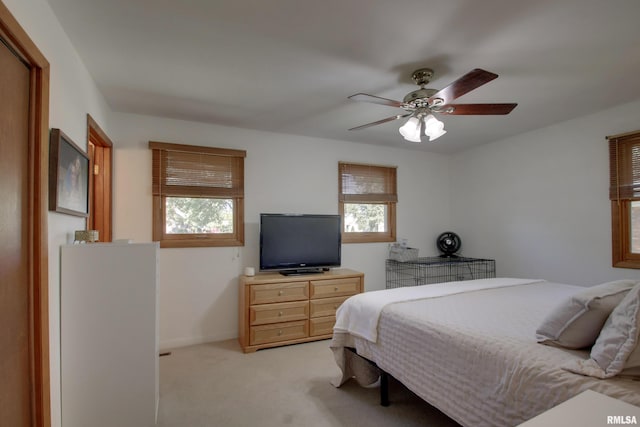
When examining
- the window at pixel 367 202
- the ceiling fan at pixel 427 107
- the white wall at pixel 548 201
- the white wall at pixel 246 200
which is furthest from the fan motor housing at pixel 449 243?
the ceiling fan at pixel 427 107

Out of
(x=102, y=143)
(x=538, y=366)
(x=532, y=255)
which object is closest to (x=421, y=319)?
(x=538, y=366)

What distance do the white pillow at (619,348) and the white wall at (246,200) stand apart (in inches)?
120

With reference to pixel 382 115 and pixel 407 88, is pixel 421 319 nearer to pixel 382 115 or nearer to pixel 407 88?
pixel 407 88

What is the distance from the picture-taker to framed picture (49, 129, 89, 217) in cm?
166

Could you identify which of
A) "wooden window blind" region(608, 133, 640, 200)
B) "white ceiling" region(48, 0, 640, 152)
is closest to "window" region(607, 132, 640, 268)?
"wooden window blind" region(608, 133, 640, 200)

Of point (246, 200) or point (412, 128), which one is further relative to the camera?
point (246, 200)

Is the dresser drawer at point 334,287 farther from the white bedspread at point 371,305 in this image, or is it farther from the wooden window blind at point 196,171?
the wooden window blind at point 196,171

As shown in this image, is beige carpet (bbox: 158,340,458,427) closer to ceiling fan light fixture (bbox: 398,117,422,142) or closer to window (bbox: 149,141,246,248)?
window (bbox: 149,141,246,248)

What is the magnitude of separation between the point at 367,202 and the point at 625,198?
8.60 feet

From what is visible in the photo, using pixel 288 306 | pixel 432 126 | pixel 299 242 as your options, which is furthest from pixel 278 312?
pixel 432 126

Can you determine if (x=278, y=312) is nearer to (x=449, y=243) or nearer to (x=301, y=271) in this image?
(x=301, y=271)

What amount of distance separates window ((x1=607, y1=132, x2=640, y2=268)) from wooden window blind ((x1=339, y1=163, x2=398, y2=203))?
7.57 ft

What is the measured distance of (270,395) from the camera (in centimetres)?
237

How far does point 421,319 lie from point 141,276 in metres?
1.74
